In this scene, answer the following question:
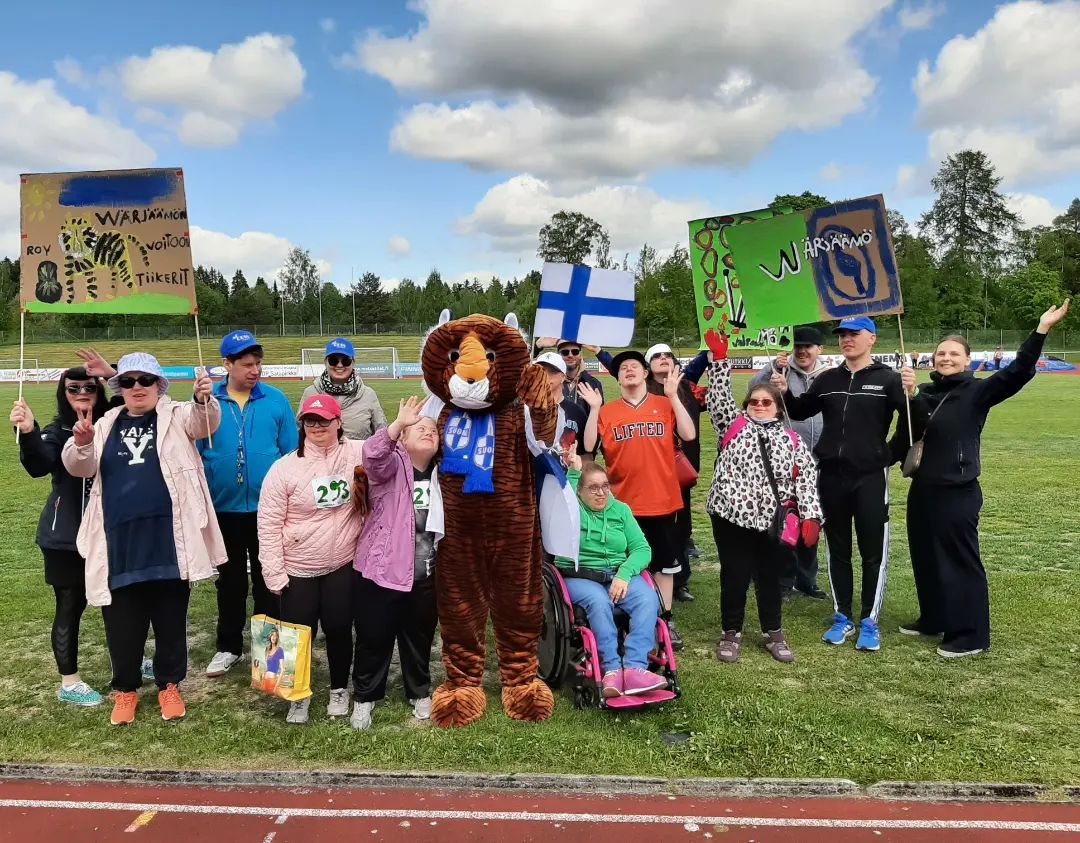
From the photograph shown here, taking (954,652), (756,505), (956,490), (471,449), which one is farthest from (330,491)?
(954,652)

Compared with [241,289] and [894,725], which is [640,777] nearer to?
[894,725]

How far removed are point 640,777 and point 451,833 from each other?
2.95 ft

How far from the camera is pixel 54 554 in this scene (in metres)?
4.14

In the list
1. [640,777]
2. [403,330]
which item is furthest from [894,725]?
[403,330]

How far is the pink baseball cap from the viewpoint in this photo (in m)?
3.91

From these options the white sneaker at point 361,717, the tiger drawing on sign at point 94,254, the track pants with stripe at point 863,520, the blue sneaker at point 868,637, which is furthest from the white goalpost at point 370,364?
the blue sneaker at point 868,637

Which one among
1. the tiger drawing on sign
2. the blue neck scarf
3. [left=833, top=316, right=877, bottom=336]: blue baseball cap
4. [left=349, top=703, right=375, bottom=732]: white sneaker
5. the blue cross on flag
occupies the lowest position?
[left=349, top=703, right=375, bottom=732]: white sneaker

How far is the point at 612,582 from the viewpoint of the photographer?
4316 millimetres

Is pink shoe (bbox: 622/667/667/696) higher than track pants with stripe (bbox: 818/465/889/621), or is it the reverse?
track pants with stripe (bbox: 818/465/889/621)

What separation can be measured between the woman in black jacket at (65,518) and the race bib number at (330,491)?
1.31 metres

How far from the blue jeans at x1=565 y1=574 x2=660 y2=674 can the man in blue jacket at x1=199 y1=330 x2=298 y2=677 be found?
74.8 inches

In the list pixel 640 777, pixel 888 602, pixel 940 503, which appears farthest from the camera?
pixel 888 602

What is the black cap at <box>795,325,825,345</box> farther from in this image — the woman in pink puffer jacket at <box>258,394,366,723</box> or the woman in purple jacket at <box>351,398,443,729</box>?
the woman in pink puffer jacket at <box>258,394,366,723</box>

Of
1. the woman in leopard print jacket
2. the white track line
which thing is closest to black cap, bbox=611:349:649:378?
the woman in leopard print jacket
